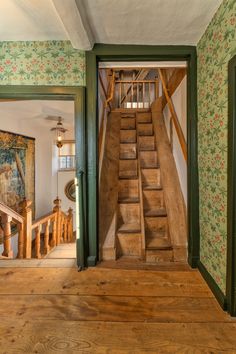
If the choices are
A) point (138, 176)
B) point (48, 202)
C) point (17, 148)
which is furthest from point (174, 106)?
point (48, 202)

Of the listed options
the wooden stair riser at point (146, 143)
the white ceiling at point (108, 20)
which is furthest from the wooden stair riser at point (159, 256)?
the white ceiling at point (108, 20)

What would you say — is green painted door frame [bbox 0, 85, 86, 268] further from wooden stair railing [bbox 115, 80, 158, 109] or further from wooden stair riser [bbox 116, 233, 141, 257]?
wooden stair railing [bbox 115, 80, 158, 109]

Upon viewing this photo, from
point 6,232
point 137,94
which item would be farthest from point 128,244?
point 137,94

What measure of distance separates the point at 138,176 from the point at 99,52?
1523 millimetres

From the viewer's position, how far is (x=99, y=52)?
6.10 feet

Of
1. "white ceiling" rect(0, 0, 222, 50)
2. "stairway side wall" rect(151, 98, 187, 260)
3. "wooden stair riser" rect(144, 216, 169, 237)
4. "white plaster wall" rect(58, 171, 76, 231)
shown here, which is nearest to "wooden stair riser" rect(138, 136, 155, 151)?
"stairway side wall" rect(151, 98, 187, 260)

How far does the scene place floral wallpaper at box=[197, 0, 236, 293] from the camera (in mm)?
1352

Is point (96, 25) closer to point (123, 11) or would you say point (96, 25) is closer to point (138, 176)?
point (123, 11)

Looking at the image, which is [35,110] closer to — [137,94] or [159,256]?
[137,94]

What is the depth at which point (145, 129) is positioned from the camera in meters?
3.48

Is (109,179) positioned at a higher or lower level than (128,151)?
lower

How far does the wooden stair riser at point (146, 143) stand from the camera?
320 centimetres

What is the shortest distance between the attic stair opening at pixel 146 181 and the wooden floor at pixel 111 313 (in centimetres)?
31

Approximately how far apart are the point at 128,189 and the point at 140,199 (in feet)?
0.95
